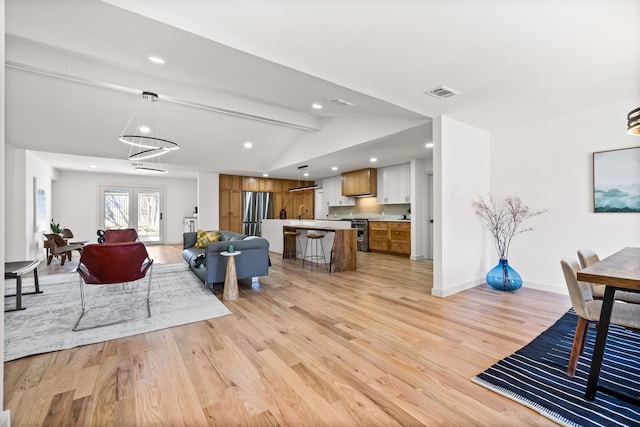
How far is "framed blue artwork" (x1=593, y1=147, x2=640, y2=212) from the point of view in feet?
11.0

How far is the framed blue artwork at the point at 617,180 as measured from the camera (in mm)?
3363

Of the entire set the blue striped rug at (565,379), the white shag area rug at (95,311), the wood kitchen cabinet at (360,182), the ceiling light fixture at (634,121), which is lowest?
the white shag area rug at (95,311)

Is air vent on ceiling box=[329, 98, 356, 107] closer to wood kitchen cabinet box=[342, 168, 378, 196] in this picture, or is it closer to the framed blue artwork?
the framed blue artwork

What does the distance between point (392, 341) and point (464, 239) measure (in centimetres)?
239

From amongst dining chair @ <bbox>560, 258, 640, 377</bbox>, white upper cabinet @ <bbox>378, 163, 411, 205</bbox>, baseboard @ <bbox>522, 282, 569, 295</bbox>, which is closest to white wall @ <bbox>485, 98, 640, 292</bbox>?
baseboard @ <bbox>522, 282, 569, 295</bbox>

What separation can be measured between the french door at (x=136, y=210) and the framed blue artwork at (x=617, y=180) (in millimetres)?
11562

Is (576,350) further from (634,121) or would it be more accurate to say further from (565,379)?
(634,121)

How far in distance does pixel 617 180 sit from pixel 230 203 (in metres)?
8.64

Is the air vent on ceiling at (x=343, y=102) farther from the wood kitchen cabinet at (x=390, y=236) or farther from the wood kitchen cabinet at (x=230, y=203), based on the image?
the wood kitchen cabinet at (x=230, y=203)

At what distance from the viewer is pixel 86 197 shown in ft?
30.7

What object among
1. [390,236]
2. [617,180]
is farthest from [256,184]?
[617,180]

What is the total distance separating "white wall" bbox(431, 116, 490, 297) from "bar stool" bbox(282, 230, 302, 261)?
3596mm

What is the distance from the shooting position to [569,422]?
154 cm

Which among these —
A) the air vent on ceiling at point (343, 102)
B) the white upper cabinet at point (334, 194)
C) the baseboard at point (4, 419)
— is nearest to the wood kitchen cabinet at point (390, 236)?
the white upper cabinet at point (334, 194)
